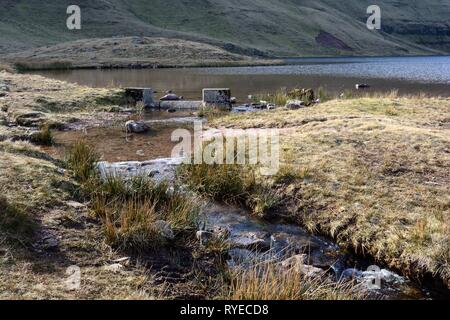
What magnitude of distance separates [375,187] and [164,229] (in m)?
4.94

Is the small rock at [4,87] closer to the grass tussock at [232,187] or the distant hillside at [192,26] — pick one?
the grass tussock at [232,187]

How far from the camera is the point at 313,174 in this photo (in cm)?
1083

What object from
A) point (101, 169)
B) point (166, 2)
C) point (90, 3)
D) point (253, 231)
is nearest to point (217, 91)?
point (101, 169)

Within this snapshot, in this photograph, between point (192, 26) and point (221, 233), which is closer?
point (221, 233)

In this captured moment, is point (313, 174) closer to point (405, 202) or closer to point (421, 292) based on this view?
point (405, 202)

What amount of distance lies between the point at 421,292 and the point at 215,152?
6618mm

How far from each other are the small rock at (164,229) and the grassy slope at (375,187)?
2986 millimetres

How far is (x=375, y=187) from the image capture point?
394 inches

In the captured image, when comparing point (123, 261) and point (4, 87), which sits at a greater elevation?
point (4, 87)

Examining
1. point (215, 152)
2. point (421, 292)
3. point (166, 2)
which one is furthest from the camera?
point (166, 2)

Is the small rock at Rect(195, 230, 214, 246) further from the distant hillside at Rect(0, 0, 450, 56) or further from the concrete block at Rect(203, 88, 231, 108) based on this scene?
the distant hillside at Rect(0, 0, 450, 56)

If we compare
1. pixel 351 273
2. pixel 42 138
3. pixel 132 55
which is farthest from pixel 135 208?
pixel 132 55

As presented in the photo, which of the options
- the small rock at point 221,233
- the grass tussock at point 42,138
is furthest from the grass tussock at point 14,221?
the grass tussock at point 42,138

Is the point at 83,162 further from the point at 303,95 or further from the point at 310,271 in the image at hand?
the point at 303,95
